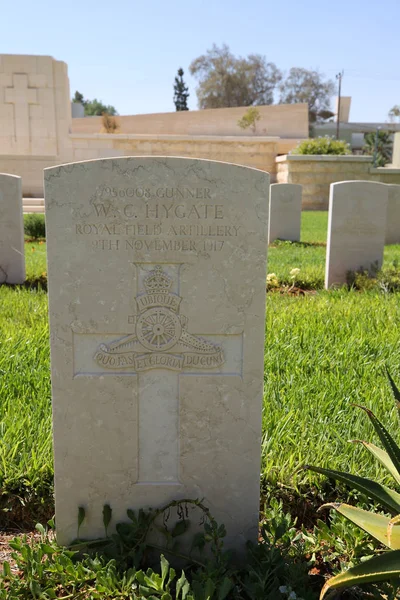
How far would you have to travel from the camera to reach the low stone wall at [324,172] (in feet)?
62.4

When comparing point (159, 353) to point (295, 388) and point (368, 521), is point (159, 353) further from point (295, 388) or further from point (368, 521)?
point (295, 388)

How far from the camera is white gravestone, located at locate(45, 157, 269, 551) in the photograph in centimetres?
175

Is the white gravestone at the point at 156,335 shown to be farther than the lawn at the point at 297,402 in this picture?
No

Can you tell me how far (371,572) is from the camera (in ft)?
4.78

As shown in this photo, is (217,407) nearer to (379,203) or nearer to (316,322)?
(316,322)

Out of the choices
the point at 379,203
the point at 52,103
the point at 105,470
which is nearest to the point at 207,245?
the point at 105,470

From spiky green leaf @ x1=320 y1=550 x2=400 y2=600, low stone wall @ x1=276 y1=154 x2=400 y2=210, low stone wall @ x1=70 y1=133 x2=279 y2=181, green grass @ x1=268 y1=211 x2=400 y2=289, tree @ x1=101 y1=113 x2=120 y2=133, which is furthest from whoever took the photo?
tree @ x1=101 y1=113 x2=120 y2=133

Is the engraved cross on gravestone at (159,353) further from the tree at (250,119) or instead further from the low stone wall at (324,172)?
the tree at (250,119)

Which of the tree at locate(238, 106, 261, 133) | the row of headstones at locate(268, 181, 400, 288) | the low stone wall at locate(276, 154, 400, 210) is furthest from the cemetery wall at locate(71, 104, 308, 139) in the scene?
the row of headstones at locate(268, 181, 400, 288)

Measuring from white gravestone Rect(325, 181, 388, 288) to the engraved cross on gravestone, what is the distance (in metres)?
4.97

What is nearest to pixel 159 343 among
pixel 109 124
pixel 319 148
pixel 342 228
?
pixel 342 228

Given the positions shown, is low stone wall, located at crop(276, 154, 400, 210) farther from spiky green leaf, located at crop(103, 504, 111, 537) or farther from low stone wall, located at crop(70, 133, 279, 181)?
spiky green leaf, located at crop(103, 504, 111, 537)

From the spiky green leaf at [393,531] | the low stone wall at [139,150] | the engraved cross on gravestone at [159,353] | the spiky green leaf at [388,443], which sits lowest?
the spiky green leaf at [393,531]

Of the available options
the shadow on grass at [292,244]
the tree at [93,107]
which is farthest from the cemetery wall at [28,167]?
the tree at [93,107]
